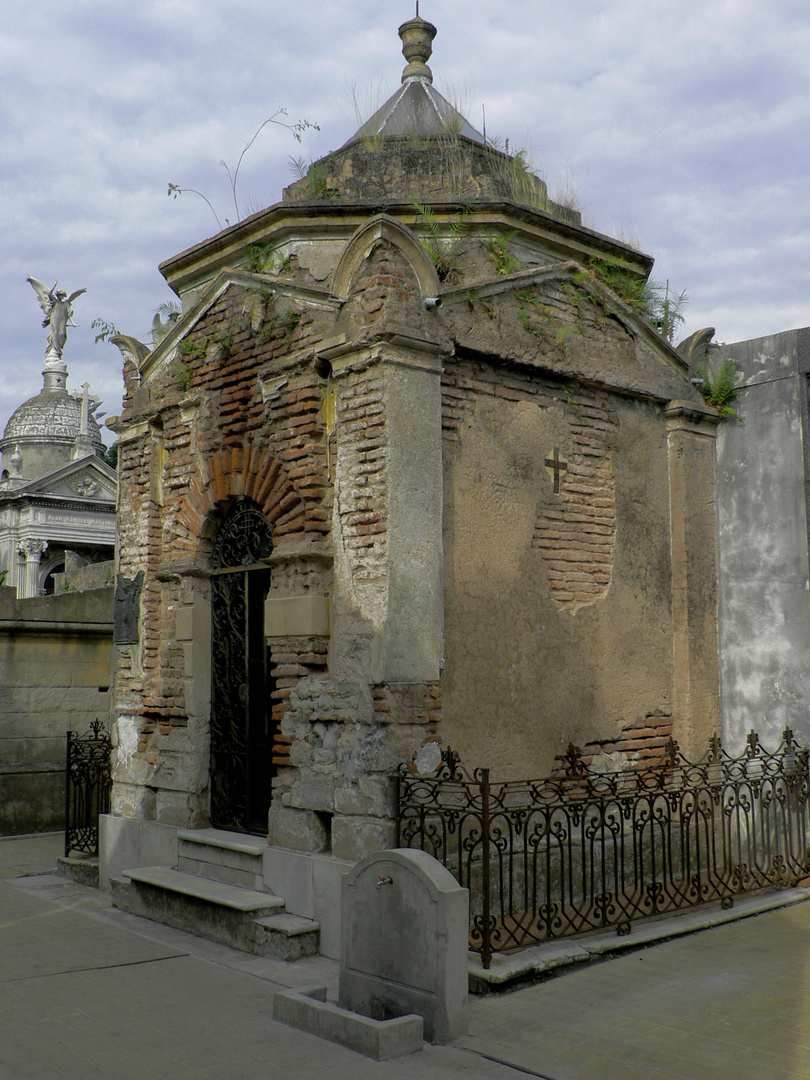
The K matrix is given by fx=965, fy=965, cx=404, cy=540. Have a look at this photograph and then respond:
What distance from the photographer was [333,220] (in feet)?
25.3

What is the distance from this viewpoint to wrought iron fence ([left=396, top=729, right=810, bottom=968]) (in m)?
6.05

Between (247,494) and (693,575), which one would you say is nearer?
(247,494)

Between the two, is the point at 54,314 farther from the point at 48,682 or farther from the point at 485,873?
the point at 485,873

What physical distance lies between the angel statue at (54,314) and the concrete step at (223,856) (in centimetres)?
2789

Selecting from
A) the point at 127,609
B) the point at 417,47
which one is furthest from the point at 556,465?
the point at 417,47

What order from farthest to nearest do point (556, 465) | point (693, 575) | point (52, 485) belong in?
point (52, 485)
point (693, 575)
point (556, 465)

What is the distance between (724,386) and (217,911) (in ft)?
20.1

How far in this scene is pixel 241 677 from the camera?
7.96m

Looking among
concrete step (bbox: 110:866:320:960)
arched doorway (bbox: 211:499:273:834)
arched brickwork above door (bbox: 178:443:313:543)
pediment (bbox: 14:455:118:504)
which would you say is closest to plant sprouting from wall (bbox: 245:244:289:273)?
arched brickwork above door (bbox: 178:443:313:543)

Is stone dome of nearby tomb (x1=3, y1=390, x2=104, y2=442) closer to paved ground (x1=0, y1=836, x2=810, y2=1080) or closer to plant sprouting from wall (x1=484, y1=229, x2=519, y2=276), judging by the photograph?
plant sprouting from wall (x1=484, y1=229, x2=519, y2=276)

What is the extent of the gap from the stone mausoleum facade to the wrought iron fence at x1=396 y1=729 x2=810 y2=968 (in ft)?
0.85

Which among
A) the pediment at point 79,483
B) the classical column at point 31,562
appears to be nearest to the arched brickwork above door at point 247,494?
the pediment at point 79,483

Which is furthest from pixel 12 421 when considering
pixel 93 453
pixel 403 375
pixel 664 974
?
pixel 664 974

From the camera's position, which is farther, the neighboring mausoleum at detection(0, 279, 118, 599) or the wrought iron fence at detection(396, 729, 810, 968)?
the neighboring mausoleum at detection(0, 279, 118, 599)
